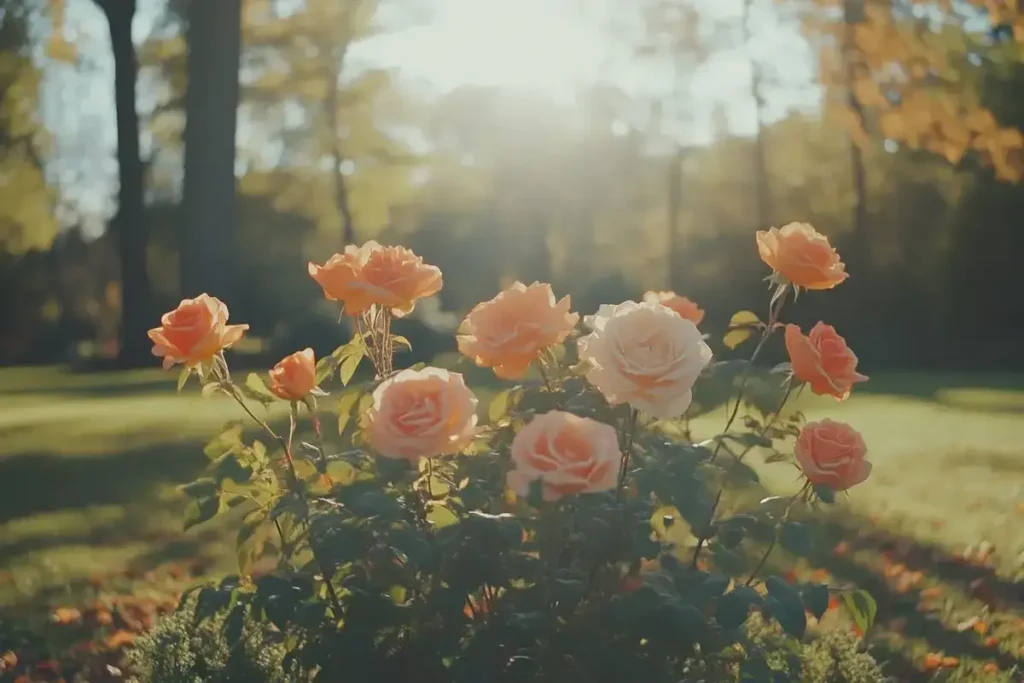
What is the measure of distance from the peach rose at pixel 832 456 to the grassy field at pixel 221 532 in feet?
6.16

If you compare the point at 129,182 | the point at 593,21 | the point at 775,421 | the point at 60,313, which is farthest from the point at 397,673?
the point at 60,313

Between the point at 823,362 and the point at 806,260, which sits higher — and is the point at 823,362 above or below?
below

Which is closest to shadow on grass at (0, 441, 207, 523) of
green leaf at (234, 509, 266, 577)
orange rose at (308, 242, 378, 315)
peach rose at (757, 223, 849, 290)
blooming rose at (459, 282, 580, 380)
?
green leaf at (234, 509, 266, 577)

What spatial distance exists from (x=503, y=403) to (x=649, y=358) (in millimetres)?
557

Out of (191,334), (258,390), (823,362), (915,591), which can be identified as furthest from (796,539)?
(915,591)

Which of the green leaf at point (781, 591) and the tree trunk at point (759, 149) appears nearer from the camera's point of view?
the green leaf at point (781, 591)

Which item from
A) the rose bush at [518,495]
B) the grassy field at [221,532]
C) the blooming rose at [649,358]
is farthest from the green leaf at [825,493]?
the grassy field at [221,532]

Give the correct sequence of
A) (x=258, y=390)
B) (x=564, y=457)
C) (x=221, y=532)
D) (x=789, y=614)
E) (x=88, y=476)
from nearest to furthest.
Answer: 1. (x=564, y=457)
2. (x=789, y=614)
3. (x=258, y=390)
4. (x=221, y=532)
5. (x=88, y=476)

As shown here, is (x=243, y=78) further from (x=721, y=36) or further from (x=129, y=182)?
(x=721, y=36)

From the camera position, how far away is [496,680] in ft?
8.36

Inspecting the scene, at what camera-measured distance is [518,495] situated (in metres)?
2.48

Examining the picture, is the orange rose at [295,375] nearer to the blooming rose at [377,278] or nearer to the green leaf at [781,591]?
the blooming rose at [377,278]

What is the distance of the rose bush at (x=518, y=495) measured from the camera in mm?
2393

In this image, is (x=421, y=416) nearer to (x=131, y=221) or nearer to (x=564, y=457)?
(x=564, y=457)
